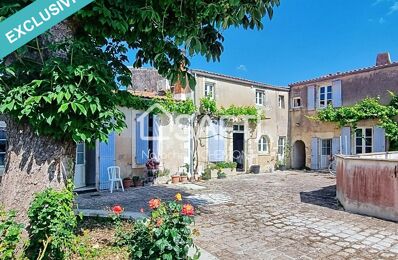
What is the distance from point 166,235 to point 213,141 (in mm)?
11632

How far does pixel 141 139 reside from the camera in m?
11.5

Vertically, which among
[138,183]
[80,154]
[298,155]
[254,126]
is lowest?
[138,183]

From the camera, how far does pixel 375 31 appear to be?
45.5 ft

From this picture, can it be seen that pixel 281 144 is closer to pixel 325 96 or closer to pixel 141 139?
pixel 325 96

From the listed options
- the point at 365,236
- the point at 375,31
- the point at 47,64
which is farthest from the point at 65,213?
the point at 375,31

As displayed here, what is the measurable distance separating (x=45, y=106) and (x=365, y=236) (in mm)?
5549

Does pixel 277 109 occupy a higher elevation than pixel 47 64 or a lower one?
higher

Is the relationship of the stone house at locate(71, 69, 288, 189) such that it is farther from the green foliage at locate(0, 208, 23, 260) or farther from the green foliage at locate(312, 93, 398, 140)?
the green foliage at locate(0, 208, 23, 260)

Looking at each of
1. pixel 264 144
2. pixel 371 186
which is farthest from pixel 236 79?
pixel 371 186

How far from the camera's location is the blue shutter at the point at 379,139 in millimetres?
14648

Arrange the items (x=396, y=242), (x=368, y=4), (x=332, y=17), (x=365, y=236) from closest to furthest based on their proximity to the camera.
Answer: (x=396, y=242)
(x=365, y=236)
(x=368, y=4)
(x=332, y=17)

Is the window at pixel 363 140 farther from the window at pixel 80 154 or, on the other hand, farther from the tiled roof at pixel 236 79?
the window at pixel 80 154

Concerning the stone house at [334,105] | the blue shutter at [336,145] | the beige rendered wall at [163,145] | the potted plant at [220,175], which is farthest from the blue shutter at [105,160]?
the blue shutter at [336,145]

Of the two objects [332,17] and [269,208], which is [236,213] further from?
[332,17]
